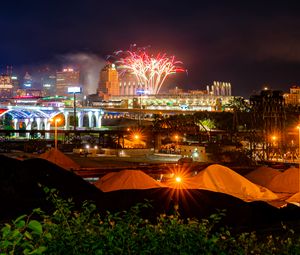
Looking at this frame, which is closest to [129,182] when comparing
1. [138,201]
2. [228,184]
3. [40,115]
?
[228,184]

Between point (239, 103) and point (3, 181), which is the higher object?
point (239, 103)

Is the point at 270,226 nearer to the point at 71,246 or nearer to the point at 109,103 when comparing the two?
the point at 71,246

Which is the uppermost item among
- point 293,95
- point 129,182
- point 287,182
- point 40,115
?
point 293,95

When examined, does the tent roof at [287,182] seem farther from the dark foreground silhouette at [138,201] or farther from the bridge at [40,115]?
the bridge at [40,115]

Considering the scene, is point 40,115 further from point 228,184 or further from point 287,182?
point 228,184

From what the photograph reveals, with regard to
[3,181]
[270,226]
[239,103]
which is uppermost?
[239,103]

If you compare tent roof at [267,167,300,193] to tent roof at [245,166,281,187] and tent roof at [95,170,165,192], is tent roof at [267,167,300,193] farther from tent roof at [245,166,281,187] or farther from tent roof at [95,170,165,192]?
tent roof at [95,170,165,192]

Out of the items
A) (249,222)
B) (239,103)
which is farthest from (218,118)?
(249,222)
